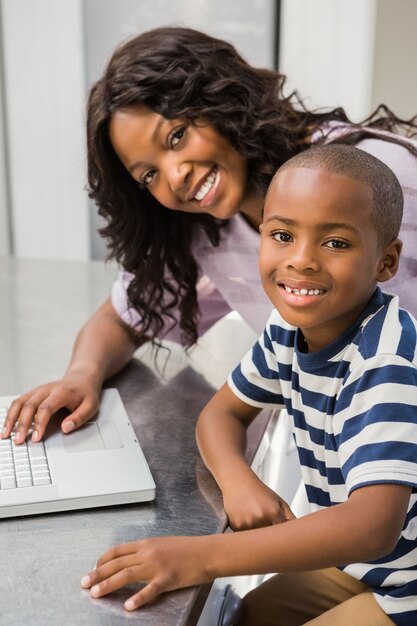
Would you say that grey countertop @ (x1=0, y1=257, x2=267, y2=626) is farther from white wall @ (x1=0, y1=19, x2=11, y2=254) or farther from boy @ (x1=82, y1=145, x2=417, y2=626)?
white wall @ (x1=0, y1=19, x2=11, y2=254)

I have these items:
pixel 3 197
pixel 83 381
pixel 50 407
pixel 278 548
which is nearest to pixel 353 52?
pixel 3 197

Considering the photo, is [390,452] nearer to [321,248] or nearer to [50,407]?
[321,248]

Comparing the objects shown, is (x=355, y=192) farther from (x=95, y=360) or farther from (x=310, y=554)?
(x=95, y=360)

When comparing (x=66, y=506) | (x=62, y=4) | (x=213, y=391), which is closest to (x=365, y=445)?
(x=66, y=506)

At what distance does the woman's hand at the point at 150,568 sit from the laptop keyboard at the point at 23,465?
0.18 m

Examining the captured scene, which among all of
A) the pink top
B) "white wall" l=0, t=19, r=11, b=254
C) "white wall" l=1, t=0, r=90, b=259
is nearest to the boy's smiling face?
the pink top

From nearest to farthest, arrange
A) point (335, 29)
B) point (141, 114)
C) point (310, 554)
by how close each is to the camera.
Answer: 1. point (310, 554)
2. point (141, 114)
3. point (335, 29)

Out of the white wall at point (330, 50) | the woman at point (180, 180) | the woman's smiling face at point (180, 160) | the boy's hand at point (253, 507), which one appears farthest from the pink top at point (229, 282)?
the white wall at point (330, 50)

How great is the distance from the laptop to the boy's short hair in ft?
1.24

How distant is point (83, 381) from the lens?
1229 millimetres

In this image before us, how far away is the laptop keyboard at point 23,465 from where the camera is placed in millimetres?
956

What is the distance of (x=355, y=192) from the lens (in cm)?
85

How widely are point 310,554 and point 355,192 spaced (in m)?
0.35

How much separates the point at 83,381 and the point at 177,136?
0.39 metres
